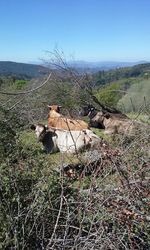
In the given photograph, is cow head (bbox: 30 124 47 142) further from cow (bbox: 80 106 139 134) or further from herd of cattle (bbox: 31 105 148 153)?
cow (bbox: 80 106 139 134)

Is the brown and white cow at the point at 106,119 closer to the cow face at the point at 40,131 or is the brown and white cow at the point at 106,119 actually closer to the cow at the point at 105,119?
the cow at the point at 105,119

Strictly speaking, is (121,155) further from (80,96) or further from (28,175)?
(80,96)

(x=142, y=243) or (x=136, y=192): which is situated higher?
(x=136, y=192)

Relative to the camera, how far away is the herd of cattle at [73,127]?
7965 mm

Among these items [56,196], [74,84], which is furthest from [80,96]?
[56,196]

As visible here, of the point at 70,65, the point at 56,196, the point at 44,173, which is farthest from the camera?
the point at 70,65

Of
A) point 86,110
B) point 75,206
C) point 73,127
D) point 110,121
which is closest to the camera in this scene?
point 75,206

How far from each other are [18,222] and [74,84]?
916 cm

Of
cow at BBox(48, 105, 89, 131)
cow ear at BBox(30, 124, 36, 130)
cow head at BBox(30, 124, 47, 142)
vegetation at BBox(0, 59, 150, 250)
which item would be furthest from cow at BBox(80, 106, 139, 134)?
vegetation at BBox(0, 59, 150, 250)

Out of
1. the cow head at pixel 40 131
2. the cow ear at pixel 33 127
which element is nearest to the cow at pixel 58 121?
the cow head at pixel 40 131

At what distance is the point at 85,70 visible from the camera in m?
12.8

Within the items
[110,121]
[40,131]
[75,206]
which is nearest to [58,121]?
[40,131]

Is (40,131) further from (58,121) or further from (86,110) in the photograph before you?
(86,110)

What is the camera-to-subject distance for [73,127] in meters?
8.48
